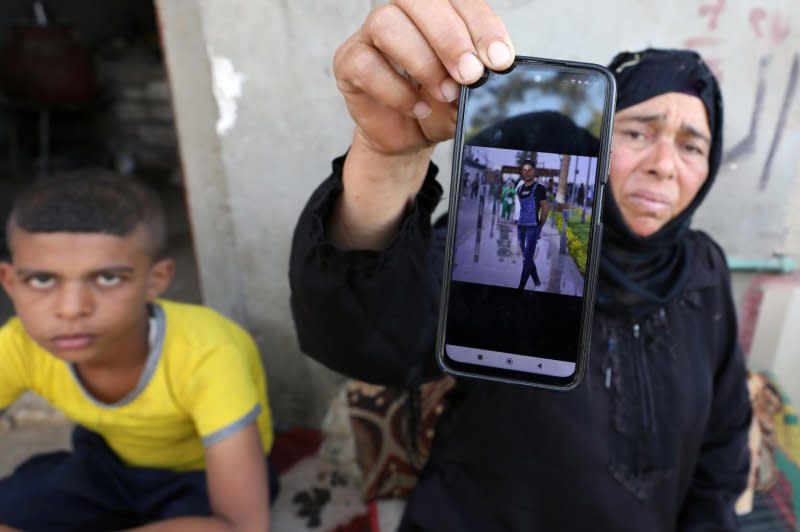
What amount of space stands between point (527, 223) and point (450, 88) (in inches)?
7.9

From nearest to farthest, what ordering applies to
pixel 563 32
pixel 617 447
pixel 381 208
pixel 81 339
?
pixel 381 208 < pixel 617 447 < pixel 81 339 < pixel 563 32

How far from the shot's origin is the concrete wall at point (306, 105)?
175cm

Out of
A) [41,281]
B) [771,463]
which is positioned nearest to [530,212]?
[41,281]

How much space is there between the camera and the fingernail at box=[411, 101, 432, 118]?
2.47 ft

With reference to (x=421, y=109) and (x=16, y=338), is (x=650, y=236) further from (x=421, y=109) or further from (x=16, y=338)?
(x=16, y=338)

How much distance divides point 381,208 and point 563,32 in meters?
1.16

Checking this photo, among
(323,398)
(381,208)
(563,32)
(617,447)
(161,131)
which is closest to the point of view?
(381,208)

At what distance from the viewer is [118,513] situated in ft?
4.98

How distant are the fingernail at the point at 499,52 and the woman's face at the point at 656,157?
0.62m

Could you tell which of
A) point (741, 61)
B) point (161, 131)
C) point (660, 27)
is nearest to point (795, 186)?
point (741, 61)

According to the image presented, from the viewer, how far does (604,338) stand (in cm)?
121

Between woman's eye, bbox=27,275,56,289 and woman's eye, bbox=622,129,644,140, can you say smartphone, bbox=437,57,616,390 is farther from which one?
woman's eye, bbox=27,275,56,289

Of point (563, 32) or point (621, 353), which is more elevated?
point (563, 32)

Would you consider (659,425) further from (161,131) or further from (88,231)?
→ (161,131)
